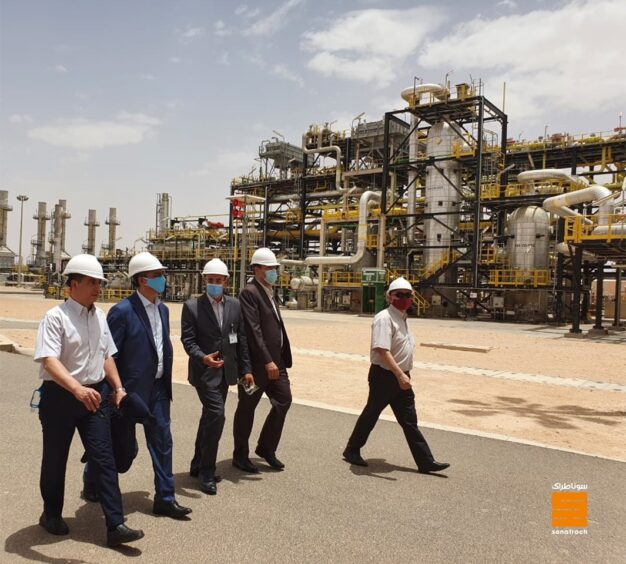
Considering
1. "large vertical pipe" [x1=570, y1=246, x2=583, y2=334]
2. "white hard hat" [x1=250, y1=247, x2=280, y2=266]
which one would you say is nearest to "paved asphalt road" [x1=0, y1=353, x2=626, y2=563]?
"white hard hat" [x1=250, y1=247, x2=280, y2=266]

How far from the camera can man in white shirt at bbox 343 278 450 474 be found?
4715 mm

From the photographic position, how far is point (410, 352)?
4.88 meters

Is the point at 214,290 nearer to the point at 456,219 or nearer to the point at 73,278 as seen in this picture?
the point at 73,278

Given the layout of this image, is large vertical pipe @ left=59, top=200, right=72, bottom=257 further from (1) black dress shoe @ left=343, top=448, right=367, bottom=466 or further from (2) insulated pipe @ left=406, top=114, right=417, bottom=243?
(1) black dress shoe @ left=343, top=448, right=367, bottom=466

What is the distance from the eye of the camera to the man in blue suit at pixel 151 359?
3684mm

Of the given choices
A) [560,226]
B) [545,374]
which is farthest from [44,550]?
[560,226]

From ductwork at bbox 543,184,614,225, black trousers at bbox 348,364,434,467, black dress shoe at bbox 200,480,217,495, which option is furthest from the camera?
ductwork at bbox 543,184,614,225

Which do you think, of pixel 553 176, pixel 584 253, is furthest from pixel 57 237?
pixel 584 253

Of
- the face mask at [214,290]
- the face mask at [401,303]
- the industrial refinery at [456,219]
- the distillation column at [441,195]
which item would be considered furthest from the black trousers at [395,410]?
the distillation column at [441,195]

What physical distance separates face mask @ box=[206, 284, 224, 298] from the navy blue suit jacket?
28.1 inches

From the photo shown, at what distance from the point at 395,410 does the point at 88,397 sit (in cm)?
264

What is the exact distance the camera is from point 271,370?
4543 millimetres

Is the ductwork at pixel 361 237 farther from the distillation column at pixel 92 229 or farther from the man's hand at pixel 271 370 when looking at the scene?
the distillation column at pixel 92 229

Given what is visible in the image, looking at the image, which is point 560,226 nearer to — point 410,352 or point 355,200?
point 355,200
